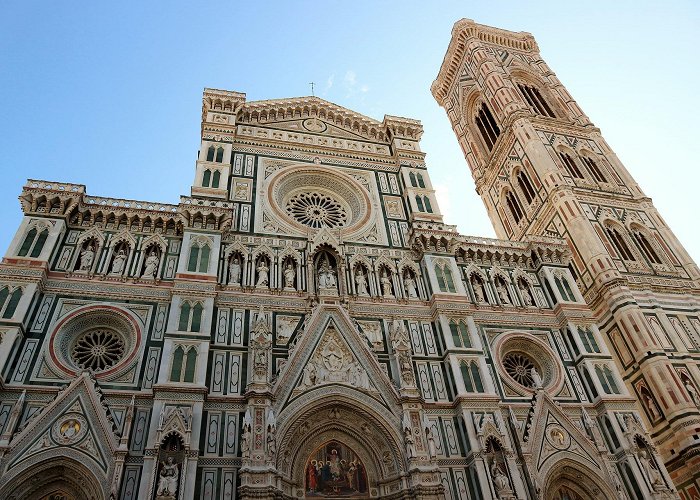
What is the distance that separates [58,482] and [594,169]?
86.7 ft

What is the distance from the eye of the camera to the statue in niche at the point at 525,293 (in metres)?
19.5

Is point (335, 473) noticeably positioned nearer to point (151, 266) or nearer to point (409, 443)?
point (409, 443)

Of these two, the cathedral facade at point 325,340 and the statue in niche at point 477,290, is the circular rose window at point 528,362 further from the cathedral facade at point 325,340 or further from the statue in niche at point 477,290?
the statue in niche at point 477,290

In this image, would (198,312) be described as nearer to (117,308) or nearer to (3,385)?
(117,308)

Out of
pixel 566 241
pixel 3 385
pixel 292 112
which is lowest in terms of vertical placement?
pixel 3 385

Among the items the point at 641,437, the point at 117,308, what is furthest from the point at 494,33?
the point at 117,308

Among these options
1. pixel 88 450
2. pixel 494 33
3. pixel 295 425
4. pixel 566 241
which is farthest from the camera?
pixel 494 33

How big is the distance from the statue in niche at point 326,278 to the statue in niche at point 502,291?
243 inches

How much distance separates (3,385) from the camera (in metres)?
12.9

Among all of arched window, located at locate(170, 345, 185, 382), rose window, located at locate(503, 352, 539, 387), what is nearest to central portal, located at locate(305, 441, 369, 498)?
arched window, located at locate(170, 345, 185, 382)

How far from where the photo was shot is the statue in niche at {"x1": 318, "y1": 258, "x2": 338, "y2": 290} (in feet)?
57.4

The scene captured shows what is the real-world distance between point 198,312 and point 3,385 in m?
4.98

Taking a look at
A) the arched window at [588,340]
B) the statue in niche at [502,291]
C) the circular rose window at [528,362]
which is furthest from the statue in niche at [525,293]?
the arched window at [588,340]

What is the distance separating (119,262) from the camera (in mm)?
16453
